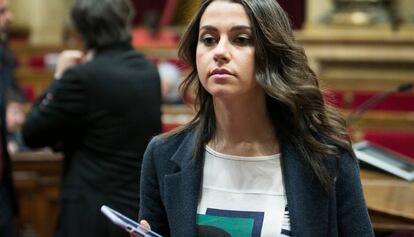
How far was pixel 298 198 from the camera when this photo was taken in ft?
5.72

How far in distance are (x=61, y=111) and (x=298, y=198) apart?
1574 millimetres

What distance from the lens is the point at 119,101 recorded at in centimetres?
316

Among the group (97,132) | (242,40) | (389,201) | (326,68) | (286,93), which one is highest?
(242,40)

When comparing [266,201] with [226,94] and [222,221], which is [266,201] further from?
[226,94]

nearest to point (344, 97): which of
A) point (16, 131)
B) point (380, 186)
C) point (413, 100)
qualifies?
point (413, 100)

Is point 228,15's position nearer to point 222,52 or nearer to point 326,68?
point 222,52

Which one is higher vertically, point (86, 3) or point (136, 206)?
point (86, 3)

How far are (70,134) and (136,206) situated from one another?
356 millimetres

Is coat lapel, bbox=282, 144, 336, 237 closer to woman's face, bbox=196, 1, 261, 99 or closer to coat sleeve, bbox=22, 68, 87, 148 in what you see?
woman's face, bbox=196, 1, 261, 99

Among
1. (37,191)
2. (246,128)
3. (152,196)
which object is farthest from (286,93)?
(37,191)

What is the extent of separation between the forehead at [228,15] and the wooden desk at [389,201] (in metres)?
1.08

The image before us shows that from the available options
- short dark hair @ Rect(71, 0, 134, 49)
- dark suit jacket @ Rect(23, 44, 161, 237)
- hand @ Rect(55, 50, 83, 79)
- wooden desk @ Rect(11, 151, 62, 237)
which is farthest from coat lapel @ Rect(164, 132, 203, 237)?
wooden desk @ Rect(11, 151, 62, 237)

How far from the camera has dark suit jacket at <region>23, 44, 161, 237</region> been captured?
10.3 ft

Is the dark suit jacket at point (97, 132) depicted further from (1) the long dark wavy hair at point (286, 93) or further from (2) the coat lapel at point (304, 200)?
(2) the coat lapel at point (304, 200)
